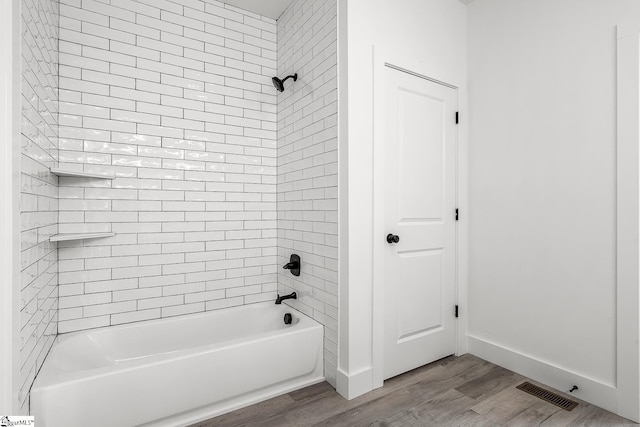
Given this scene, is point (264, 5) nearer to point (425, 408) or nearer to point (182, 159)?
point (182, 159)

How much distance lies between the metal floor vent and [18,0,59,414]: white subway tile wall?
2.64 meters

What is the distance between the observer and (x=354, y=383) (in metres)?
2.05

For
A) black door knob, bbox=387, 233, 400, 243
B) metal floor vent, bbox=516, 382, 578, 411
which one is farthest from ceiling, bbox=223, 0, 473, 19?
metal floor vent, bbox=516, 382, 578, 411

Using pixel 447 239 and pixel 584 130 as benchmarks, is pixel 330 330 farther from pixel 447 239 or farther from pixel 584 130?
pixel 584 130

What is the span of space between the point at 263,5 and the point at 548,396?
3.36m

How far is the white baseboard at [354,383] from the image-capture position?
2031 millimetres

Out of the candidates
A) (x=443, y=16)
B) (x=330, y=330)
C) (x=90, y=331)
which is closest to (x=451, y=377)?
(x=330, y=330)

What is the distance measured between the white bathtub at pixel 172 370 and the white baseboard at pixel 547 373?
4.16 ft

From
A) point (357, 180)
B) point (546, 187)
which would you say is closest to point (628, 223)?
point (546, 187)

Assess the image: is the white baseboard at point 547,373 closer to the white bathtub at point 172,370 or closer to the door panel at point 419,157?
the door panel at point 419,157

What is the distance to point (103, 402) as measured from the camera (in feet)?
5.25

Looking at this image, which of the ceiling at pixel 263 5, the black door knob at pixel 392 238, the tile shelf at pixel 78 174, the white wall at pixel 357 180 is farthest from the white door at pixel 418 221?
the tile shelf at pixel 78 174

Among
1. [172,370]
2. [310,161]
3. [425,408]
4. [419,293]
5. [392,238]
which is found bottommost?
[425,408]

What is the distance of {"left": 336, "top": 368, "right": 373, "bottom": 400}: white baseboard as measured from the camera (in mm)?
2031
